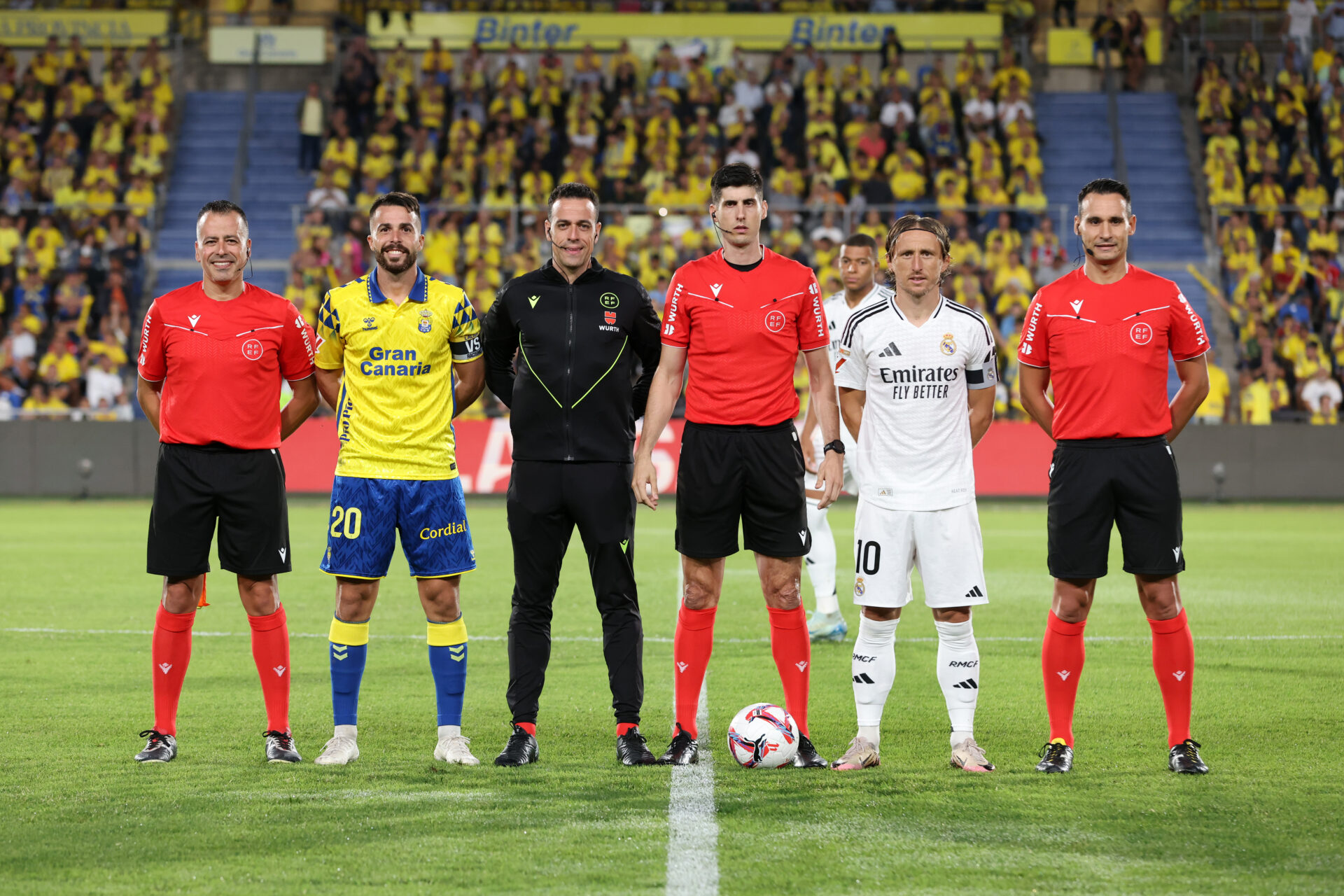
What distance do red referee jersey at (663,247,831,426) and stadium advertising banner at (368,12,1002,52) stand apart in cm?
2490

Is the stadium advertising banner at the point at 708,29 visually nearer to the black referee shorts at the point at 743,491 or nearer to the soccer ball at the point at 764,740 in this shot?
the black referee shorts at the point at 743,491

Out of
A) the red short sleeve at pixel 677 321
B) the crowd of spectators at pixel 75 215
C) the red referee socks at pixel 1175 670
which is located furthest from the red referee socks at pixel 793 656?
the crowd of spectators at pixel 75 215

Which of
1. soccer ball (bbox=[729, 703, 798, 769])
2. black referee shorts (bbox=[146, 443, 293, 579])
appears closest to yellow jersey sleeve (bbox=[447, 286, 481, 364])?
black referee shorts (bbox=[146, 443, 293, 579])

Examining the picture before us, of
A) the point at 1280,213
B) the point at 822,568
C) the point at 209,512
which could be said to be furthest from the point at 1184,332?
the point at 1280,213

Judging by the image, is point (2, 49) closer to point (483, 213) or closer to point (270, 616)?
point (483, 213)

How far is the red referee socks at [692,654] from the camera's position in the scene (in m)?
6.15

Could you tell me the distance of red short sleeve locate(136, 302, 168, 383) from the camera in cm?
618

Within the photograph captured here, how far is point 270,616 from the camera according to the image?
625 cm

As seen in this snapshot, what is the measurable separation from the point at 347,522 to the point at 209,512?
2.04 feet

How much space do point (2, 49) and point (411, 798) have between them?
28.0m

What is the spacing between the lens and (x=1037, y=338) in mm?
6168

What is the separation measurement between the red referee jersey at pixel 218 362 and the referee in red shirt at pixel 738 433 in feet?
5.29

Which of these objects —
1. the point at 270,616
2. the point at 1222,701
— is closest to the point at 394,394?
the point at 270,616

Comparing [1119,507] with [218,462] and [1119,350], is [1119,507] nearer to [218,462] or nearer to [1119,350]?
[1119,350]
